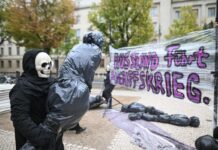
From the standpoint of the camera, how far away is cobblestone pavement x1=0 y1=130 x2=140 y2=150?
443cm

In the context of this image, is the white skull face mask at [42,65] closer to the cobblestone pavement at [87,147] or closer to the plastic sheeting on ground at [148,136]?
the cobblestone pavement at [87,147]

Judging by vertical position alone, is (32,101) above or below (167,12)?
below

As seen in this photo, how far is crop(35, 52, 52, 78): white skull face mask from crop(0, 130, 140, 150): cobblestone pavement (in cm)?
278

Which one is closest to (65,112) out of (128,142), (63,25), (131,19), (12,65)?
(128,142)

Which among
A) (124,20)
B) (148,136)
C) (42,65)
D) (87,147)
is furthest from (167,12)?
(42,65)

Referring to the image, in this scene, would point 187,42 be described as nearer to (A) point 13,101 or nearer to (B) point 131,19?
(A) point 13,101

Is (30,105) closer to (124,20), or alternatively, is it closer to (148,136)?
(148,136)

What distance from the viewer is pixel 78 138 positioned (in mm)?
4969

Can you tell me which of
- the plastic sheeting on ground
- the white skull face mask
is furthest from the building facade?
the white skull face mask

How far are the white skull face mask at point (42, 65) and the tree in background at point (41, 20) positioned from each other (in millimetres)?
17227

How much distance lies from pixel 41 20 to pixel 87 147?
1641cm

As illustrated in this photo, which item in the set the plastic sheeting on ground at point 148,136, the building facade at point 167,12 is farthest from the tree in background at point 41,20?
the plastic sheeting on ground at point 148,136

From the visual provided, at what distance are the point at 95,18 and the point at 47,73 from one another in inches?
668

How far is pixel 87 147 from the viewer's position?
4.42m
